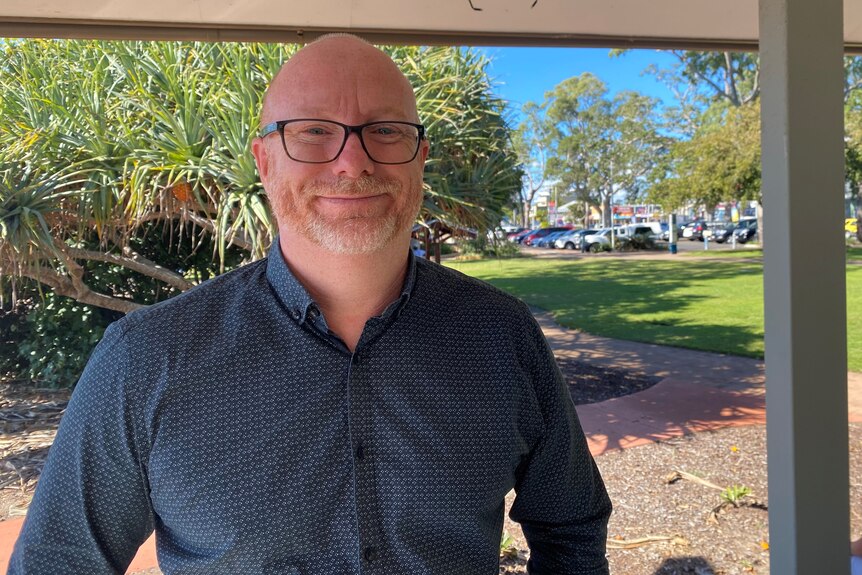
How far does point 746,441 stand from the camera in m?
5.44

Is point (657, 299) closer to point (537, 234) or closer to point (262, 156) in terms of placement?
point (262, 156)

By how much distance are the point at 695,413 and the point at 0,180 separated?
5935mm

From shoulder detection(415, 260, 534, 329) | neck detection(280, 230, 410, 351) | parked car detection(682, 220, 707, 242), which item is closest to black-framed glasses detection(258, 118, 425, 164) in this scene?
neck detection(280, 230, 410, 351)

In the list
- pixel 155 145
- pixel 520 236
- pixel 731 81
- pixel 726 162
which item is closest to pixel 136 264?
pixel 155 145

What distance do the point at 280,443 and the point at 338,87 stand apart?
75 centimetres

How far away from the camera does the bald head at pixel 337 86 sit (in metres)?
1.46

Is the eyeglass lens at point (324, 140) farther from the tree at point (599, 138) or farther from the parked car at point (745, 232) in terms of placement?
the tree at point (599, 138)

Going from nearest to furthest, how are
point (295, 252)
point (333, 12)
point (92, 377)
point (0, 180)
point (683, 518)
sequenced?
point (92, 377)
point (295, 252)
point (333, 12)
point (683, 518)
point (0, 180)

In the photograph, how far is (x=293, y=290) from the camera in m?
1.46

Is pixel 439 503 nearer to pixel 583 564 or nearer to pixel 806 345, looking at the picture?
pixel 583 564

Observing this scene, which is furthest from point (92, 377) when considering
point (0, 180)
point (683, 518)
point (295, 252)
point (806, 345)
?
point (0, 180)

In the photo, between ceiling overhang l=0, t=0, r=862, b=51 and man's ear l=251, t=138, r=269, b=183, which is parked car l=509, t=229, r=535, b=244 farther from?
man's ear l=251, t=138, r=269, b=183

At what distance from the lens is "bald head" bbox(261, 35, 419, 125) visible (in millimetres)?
1456

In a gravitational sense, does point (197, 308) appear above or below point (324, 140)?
below
